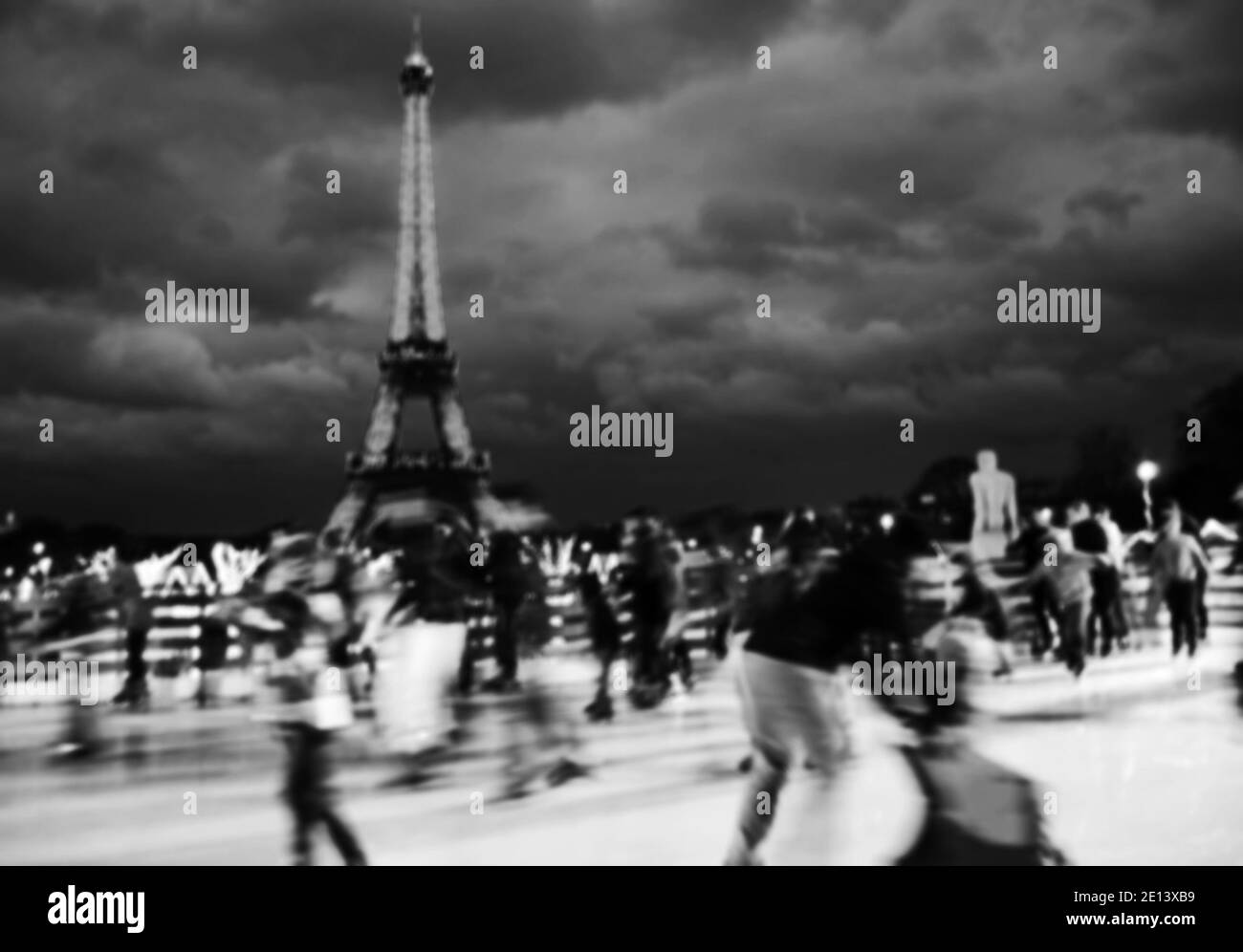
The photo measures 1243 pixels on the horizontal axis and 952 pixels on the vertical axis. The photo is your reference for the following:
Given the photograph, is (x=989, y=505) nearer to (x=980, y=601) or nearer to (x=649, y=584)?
(x=980, y=601)

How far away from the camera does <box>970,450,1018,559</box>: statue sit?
8414 millimetres

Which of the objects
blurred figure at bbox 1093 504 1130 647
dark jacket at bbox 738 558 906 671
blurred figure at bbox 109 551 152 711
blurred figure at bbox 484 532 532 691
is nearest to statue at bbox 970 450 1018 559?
blurred figure at bbox 1093 504 1130 647

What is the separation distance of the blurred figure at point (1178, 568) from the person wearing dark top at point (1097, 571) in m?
0.46

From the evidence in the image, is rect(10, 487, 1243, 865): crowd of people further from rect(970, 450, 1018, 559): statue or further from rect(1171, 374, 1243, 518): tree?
rect(1171, 374, 1243, 518): tree

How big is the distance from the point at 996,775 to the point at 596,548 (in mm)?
4225

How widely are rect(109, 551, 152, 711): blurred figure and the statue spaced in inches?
255

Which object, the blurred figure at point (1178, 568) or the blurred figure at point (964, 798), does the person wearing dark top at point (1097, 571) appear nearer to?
the blurred figure at point (1178, 568)

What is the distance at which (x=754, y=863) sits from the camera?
4.58m

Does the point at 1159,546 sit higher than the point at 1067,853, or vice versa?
the point at 1159,546

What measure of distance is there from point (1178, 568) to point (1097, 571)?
0.88m

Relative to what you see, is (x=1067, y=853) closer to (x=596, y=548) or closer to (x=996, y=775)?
(x=996, y=775)

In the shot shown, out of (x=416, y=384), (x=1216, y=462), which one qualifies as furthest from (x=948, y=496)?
(x=416, y=384)
